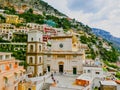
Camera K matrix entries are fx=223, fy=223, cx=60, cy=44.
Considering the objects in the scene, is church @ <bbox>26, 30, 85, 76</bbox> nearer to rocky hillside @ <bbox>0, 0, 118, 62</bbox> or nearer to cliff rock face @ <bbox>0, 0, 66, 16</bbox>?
rocky hillside @ <bbox>0, 0, 118, 62</bbox>

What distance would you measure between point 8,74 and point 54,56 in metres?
12.7

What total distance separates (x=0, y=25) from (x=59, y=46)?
49.5m

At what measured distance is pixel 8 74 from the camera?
2531 centimetres

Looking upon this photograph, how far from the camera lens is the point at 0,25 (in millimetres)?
81062

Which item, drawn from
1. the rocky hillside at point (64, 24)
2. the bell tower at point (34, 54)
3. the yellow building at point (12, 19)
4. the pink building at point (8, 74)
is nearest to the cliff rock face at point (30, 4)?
the rocky hillside at point (64, 24)

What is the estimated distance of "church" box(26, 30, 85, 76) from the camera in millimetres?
34562

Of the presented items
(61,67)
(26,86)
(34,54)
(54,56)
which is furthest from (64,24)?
(26,86)

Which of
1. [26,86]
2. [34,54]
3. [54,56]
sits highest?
[34,54]

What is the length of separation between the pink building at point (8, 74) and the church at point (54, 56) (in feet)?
15.6

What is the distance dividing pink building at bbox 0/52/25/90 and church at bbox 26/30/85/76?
4.75 metres

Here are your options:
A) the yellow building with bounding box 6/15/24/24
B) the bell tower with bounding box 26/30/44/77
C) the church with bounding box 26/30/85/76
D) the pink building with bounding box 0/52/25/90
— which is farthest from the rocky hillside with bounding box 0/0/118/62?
the pink building with bounding box 0/52/25/90

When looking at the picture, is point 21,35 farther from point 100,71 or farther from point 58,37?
point 100,71

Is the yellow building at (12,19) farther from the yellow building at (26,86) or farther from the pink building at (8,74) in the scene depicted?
the yellow building at (26,86)

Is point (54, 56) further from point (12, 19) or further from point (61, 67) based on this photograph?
point (12, 19)
